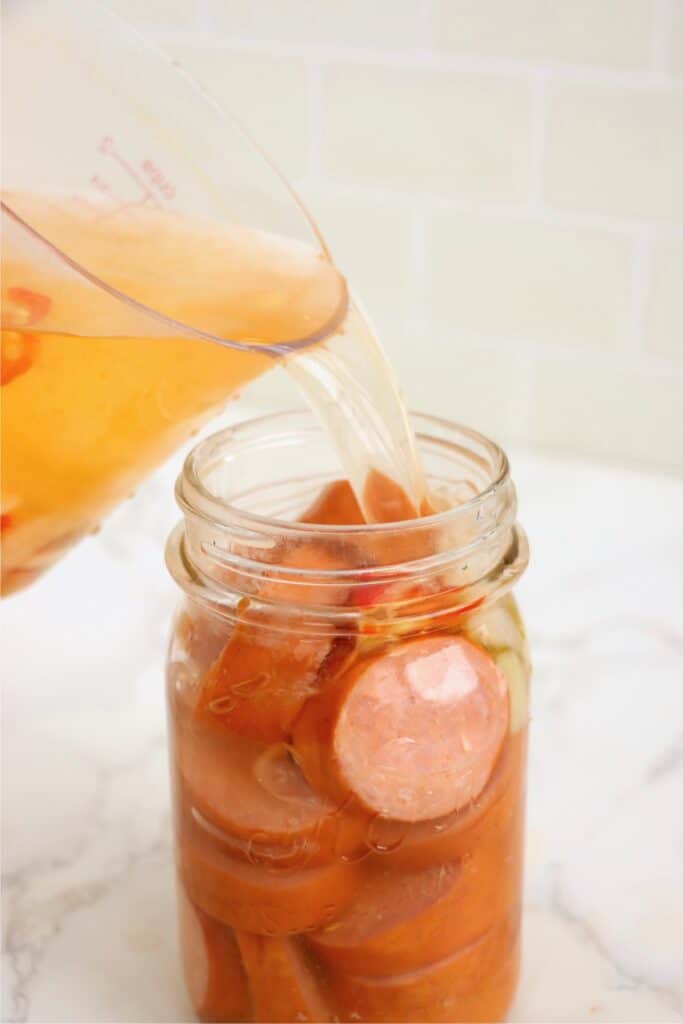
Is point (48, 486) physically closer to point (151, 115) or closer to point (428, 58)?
point (151, 115)

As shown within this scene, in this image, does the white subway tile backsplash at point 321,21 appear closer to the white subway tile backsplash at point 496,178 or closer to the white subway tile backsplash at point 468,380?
the white subway tile backsplash at point 496,178

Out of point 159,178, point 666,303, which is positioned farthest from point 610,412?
point 159,178

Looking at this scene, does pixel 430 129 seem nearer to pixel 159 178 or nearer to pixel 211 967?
pixel 159 178

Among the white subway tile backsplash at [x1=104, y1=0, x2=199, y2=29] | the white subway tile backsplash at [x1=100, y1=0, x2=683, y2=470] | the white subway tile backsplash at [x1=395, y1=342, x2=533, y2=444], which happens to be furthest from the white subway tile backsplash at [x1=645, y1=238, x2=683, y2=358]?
the white subway tile backsplash at [x1=104, y1=0, x2=199, y2=29]

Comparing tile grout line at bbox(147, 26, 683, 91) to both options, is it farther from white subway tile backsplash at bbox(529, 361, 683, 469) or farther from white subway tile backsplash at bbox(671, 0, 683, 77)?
white subway tile backsplash at bbox(529, 361, 683, 469)

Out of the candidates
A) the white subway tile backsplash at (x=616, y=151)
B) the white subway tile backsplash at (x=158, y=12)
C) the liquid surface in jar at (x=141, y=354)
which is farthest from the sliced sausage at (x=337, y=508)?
the white subway tile backsplash at (x=158, y=12)

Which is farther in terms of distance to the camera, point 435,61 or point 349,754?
point 435,61
